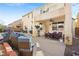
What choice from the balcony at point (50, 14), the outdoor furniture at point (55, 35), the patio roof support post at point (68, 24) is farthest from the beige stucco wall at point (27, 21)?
the patio roof support post at point (68, 24)

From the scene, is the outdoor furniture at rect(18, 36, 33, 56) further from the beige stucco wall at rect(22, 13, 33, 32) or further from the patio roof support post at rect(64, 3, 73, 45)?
the patio roof support post at rect(64, 3, 73, 45)

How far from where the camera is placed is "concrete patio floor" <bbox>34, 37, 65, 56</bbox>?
200 cm

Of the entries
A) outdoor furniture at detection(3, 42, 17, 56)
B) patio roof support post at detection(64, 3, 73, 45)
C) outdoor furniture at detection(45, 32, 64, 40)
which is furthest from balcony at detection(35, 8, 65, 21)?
outdoor furniture at detection(3, 42, 17, 56)

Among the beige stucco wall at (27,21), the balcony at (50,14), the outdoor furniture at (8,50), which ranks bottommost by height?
the outdoor furniture at (8,50)

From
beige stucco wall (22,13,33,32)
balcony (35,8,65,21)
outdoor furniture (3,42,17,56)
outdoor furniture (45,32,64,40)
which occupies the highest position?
balcony (35,8,65,21)

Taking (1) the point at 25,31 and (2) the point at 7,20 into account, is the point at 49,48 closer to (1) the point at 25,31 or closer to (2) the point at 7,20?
(1) the point at 25,31

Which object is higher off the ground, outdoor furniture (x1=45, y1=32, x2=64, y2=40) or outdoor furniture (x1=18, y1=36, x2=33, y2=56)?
outdoor furniture (x1=45, y1=32, x2=64, y2=40)

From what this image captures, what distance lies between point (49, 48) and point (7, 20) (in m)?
0.57

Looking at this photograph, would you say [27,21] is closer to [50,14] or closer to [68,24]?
[50,14]

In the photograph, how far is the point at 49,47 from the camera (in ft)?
→ 6.57

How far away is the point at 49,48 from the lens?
200 cm

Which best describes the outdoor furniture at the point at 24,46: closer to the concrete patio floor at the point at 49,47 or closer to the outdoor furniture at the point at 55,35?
the concrete patio floor at the point at 49,47

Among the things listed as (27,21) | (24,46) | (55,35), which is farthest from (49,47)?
(27,21)

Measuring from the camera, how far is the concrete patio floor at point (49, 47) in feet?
6.55
